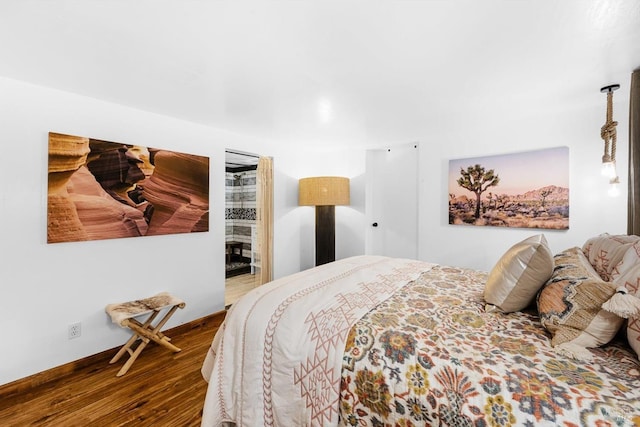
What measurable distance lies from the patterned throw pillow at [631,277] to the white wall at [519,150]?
5.51ft

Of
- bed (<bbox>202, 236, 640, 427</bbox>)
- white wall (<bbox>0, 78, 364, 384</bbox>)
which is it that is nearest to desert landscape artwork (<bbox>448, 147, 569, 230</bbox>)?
bed (<bbox>202, 236, 640, 427</bbox>)

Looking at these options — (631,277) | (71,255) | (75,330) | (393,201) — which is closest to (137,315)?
(75,330)

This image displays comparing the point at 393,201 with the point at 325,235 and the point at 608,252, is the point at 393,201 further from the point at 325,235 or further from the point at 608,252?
the point at 608,252

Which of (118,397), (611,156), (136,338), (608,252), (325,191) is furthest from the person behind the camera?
(325,191)

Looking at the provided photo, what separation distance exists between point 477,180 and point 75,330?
13.8 ft

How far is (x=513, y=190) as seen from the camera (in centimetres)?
300

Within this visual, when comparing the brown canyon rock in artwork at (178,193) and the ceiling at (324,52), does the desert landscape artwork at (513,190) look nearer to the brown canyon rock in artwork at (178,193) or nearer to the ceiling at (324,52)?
the ceiling at (324,52)

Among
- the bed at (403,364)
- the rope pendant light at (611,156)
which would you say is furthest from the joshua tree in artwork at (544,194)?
the bed at (403,364)

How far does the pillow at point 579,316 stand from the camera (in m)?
1.02

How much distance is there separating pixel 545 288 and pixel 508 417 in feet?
2.37

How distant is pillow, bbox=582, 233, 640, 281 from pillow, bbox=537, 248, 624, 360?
0.36 metres

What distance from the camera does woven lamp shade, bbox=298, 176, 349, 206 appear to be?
12.7 feet

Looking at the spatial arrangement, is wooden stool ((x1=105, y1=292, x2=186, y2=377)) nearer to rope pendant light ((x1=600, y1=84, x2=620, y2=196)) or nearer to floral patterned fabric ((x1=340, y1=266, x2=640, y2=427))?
floral patterned fabric ((x1=340, y1=266, x2=640, y2=427))

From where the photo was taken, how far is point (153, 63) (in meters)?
1.82
